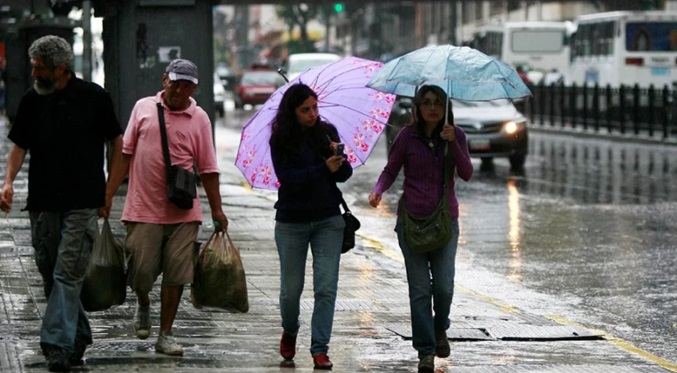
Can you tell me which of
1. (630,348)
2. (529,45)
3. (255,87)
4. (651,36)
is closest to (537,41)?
(529,45)

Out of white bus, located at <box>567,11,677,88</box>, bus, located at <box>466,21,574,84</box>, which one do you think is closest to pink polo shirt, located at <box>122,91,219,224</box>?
white bus, located at <box>567,11,677,88</box>

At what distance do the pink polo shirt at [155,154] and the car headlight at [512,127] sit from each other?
17774 mm

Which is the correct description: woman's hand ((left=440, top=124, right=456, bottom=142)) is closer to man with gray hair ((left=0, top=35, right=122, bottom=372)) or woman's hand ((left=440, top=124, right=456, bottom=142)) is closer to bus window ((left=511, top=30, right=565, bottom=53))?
man with gray hair ((left=0, top=35, right=122, bottom=372))

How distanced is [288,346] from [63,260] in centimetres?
137

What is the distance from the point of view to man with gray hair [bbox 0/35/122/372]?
8188mm

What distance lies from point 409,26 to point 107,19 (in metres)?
85.0

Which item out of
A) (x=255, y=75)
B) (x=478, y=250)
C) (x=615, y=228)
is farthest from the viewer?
(x=255, y=75)

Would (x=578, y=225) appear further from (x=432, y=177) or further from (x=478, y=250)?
(x=432, y=177)

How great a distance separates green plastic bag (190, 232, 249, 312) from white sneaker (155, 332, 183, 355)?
10.7 inches

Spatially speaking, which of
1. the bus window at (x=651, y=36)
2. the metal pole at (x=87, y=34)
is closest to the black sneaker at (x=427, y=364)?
the metal pole at (x=87, y=34)

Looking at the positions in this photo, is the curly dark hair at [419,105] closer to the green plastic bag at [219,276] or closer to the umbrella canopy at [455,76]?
the umbrella canopy at [455,76]

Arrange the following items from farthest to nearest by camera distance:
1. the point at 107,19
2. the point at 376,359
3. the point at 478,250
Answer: the point at 107,19 → the point at 478,250 → the point at 376,359

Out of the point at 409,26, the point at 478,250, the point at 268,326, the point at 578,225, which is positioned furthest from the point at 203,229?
the point at 409,26

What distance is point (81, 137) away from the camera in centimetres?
830
